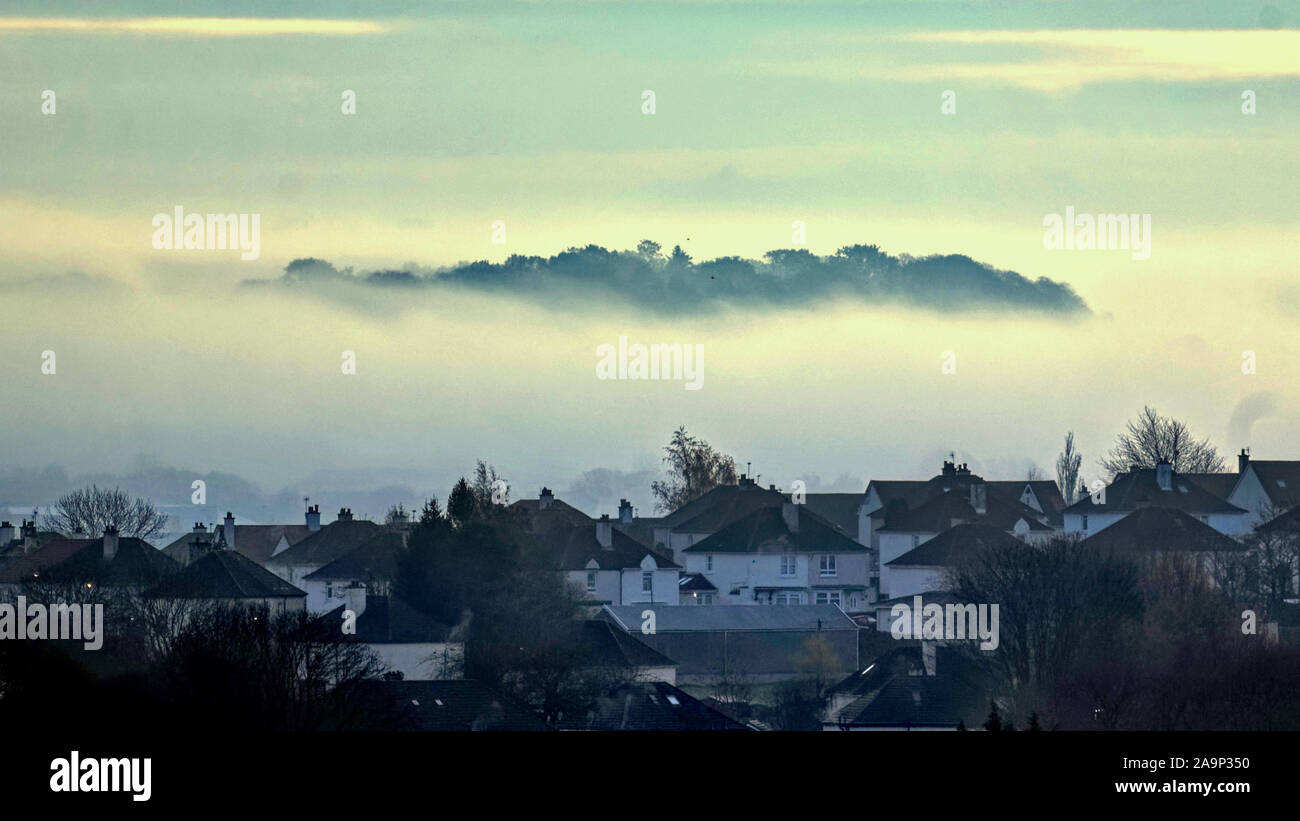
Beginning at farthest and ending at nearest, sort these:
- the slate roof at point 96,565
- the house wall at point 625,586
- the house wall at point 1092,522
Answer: the house wall at point 1092,522, the house wall at point 625,586, the slate roof at point 96,565

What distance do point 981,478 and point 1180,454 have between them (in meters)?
17.5

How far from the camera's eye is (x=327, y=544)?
450 feet

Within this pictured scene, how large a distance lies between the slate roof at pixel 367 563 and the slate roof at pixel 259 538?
26708 millimetres

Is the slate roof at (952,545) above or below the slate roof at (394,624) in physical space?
above

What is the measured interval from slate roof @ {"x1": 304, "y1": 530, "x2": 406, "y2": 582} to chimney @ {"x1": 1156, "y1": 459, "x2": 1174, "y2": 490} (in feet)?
164

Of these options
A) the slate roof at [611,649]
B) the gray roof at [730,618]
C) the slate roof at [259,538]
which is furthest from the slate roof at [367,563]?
the slate roof at [611,649]

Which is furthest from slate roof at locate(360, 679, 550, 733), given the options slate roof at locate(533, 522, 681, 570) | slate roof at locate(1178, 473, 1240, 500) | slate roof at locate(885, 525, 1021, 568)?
slate roof at locate(1178, 473, 1240, 500)

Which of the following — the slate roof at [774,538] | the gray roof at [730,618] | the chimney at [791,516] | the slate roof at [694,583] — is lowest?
the gray roof at [730,618]

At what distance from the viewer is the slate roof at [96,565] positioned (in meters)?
93.1

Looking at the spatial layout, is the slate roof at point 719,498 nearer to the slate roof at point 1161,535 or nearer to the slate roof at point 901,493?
the slate roof at point 901,493

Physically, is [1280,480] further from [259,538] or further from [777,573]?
[259,538]
